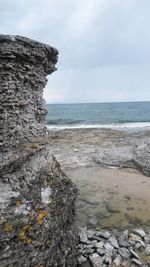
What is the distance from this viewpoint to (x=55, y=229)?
4.03 m

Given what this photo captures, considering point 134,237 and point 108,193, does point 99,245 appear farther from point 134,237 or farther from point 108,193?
point 108,193

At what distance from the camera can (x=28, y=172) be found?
12.7ft

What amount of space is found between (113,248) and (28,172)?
2.18 metres

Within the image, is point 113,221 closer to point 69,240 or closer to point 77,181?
point 69,240

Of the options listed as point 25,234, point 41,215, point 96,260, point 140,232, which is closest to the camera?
point 25,234

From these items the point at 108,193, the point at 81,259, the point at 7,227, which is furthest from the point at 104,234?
the point at 7,227

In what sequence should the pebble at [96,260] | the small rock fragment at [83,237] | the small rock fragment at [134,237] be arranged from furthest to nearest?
the small rock fragment at [134,237] < the small rock fragment at [83,237] < the pebble at [96,260]

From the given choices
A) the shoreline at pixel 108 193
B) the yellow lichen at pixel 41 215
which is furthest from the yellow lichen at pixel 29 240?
the shoreline at pixel 108 193

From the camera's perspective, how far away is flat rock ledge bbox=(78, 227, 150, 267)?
4.55m

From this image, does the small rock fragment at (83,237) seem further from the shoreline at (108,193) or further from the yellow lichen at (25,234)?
the yellow lichen at (25,234)

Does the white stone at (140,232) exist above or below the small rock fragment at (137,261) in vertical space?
above

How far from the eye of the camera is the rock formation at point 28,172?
138 inches

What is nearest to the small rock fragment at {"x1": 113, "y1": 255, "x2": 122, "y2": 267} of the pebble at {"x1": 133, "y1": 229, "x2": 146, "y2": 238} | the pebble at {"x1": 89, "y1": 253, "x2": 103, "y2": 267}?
the pebble at {"x1": 89, "y1": 253, "x2": 103, "y2": 267}

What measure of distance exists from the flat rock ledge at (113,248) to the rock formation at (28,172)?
393 millimetres
